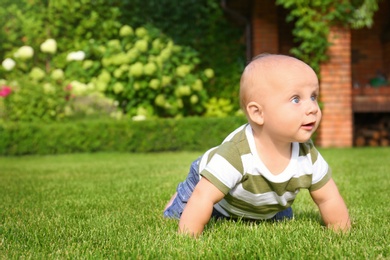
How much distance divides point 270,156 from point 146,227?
713 millimetres

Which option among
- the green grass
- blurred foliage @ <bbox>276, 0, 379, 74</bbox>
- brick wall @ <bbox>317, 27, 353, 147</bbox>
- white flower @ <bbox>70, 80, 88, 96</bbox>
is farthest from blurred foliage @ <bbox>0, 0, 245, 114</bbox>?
the green grass

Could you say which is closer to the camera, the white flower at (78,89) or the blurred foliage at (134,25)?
the white flower at (78,89)

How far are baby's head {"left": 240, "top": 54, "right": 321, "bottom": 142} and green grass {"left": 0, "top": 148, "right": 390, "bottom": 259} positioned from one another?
21.1 inches

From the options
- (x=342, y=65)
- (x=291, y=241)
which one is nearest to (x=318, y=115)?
(x=291, y=241)

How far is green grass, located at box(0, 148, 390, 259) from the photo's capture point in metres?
2.16

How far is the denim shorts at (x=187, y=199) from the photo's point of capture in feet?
9.59

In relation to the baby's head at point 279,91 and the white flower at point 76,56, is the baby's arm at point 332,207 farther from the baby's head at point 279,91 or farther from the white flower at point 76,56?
the white flower at point 76,56

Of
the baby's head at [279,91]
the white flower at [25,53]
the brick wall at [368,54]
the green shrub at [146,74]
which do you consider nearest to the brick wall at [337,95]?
the brick wall at [368,54]

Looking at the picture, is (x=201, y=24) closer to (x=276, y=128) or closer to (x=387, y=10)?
(x=387, y=10)

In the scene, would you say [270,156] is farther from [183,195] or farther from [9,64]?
[9,64]

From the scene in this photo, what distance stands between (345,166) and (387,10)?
6.06m

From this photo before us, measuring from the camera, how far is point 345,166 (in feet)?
20.2

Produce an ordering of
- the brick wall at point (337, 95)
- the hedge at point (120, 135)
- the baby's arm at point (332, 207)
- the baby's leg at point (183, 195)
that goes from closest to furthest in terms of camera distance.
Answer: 1. the baby's arm at point (332, 207)
2. the baby's leg at point (183, 195)
3. the hedge at point (120, 135)
4. the brick wall at point (337, 95)

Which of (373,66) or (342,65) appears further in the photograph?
(373,66)
